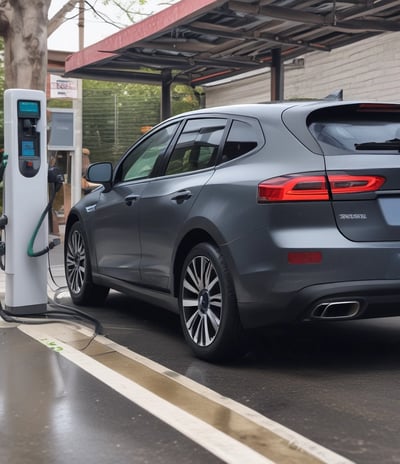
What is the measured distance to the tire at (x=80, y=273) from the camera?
7.13 meters

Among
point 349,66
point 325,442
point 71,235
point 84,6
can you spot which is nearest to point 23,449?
point 325,442

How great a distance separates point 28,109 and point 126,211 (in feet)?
3.84

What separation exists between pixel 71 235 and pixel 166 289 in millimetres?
2186

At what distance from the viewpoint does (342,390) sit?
4406mm

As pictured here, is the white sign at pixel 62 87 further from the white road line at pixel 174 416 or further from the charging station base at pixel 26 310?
the white road line at pixel 174 416

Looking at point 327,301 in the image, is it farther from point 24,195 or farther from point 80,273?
point 80,273

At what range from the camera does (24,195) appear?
6.41 metres

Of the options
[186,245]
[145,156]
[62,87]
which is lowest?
[186,245]

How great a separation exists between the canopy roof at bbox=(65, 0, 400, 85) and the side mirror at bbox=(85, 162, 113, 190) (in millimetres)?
2833

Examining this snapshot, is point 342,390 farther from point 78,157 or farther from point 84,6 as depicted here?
point 84,6

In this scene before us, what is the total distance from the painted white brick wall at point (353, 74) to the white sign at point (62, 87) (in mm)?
3984

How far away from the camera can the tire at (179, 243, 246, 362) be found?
4781 millimetres

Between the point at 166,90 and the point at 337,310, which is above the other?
the point at 166,90

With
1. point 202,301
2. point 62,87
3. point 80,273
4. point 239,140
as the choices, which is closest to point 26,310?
point 80,273
